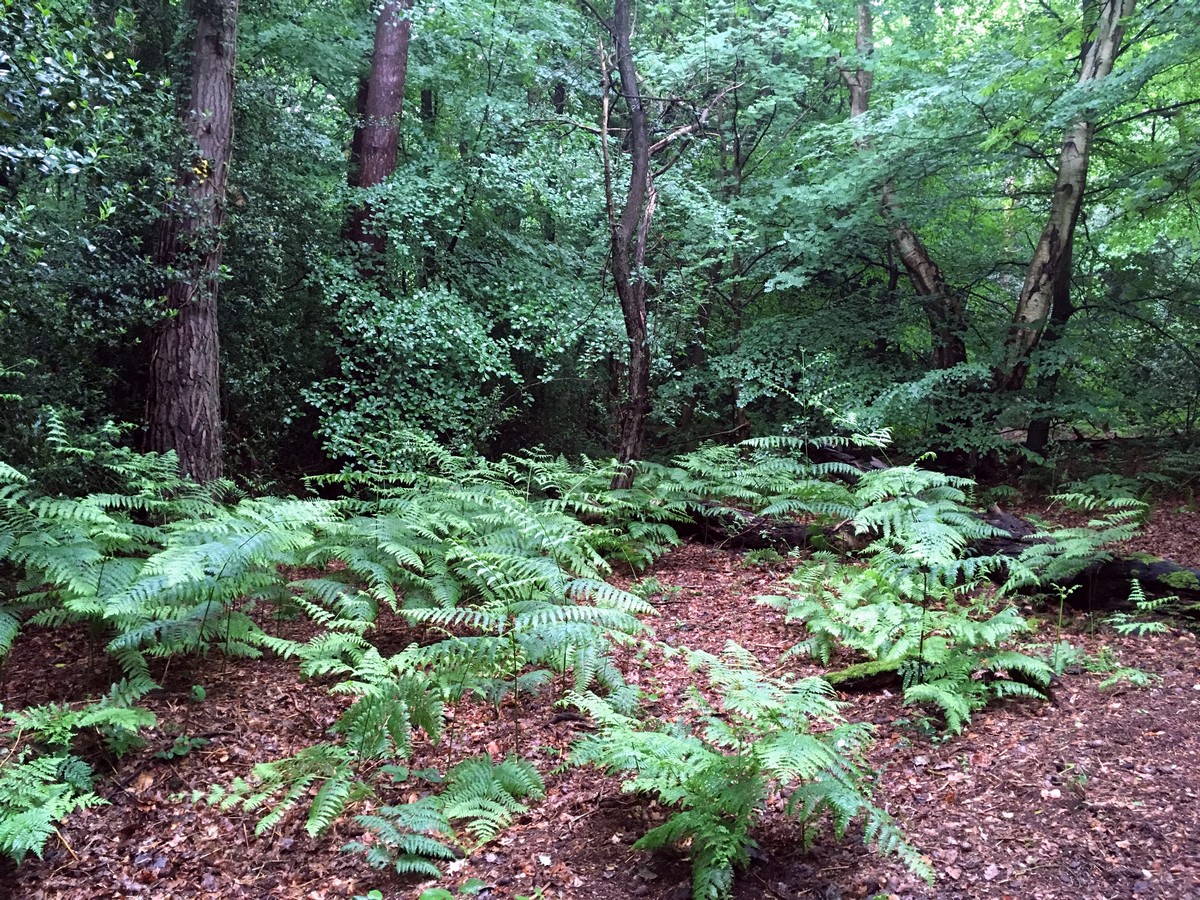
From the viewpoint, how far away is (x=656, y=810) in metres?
3.14

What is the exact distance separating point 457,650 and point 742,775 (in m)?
1.70

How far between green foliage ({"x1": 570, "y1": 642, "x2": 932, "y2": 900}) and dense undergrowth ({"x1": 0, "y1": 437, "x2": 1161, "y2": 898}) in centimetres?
1

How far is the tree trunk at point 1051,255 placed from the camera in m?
9.26

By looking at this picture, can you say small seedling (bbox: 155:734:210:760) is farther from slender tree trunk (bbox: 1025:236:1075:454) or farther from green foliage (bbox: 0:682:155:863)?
slender tree trunk (bbox: 1025:236:1075:454)

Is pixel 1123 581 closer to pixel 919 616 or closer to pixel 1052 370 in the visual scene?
pixel 919 616

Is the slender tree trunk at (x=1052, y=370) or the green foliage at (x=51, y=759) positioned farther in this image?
the slender tree trunk at (x=1052, y=370)

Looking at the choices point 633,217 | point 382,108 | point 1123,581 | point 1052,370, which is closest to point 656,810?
point 1123,581

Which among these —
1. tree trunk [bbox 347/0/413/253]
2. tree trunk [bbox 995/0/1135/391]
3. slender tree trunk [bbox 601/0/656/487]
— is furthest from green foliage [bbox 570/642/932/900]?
tree trunk [bbox 995/0/1135/391]

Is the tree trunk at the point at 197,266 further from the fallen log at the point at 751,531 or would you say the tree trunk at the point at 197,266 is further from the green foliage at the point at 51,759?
the fallen log at the point at 751,531

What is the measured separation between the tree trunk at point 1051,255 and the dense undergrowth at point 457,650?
16.0 ft

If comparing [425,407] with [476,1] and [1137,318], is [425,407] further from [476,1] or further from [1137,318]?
[1137,318]

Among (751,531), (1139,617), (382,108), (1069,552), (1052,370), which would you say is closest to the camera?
(1069,552)

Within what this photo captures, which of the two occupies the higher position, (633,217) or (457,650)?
(633,217)

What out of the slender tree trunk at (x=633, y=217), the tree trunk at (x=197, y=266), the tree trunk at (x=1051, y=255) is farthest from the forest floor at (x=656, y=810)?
the tree trunk at (x=1051, y=255)
